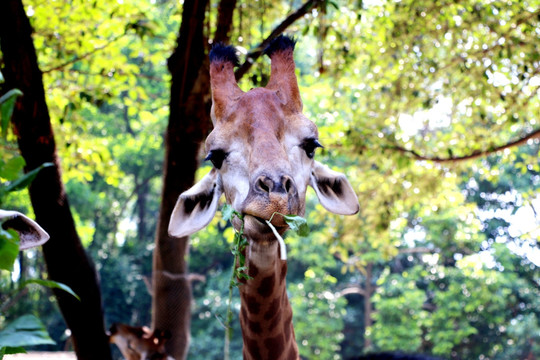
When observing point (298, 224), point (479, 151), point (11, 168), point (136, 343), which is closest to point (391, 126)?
point (479, 151)

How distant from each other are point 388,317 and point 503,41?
10.2 m

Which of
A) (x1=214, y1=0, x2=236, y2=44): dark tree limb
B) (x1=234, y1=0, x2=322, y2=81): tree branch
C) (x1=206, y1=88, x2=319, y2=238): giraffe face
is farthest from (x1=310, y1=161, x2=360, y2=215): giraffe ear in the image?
(x1=214, y1=0, x2=236, y2=44): dark tree limb

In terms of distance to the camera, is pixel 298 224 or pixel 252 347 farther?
pixel 252 347

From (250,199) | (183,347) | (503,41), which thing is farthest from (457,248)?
(250,199)

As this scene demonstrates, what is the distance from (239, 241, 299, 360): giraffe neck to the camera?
227cm

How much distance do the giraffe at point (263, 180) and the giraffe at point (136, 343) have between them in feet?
5.48

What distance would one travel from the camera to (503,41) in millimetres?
5598

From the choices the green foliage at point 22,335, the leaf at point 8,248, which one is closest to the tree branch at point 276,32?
the green foliage at point 22,335

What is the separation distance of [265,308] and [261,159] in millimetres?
773

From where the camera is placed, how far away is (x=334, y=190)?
256cm

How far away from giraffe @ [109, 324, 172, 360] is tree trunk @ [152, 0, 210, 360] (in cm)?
28

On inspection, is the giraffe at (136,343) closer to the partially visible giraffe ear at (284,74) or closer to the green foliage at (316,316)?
the partially visible giraffe ear at (284,74)

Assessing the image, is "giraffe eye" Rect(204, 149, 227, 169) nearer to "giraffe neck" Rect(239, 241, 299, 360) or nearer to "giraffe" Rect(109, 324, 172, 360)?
"giraffe neck" Rect(239, 241, 299, 360)

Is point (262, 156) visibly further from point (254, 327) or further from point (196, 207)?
point (254, 327)
